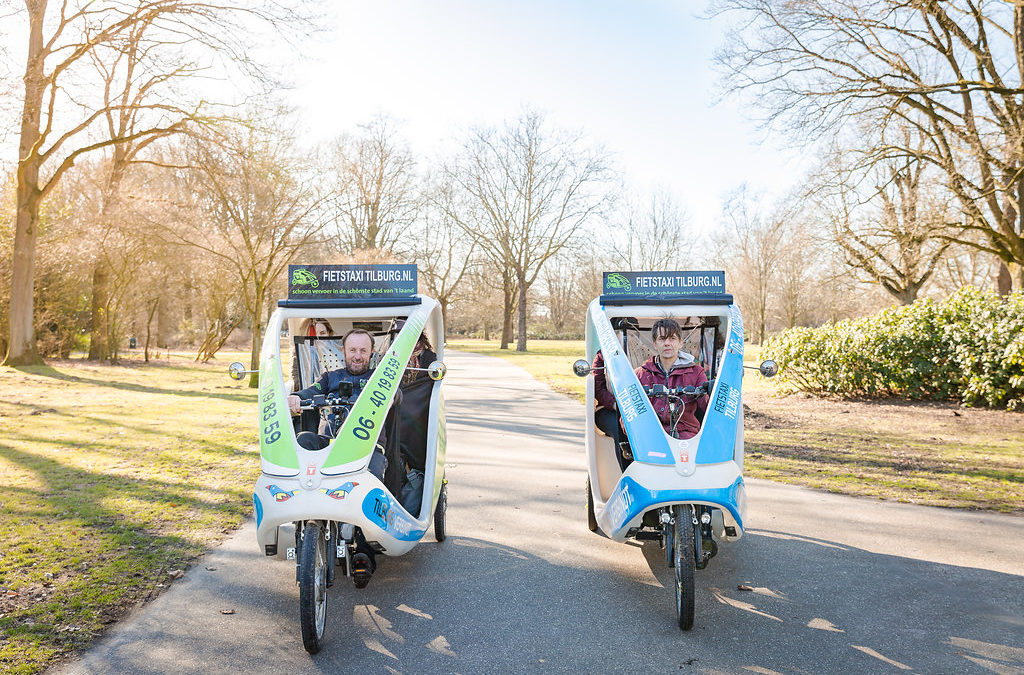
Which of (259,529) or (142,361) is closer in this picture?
(259,529)

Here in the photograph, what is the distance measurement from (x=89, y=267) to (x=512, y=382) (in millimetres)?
14553

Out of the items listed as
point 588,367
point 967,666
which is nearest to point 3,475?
point 588,367

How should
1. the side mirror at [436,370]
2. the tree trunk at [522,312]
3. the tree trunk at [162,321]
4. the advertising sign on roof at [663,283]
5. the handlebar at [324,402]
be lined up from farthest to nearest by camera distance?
the tree trunk at [522,312]
the tree trunk at [162,321]
the advertising sign on roof at [663,283]
the side mirror at [436,370]
the handlebar at [324,402]

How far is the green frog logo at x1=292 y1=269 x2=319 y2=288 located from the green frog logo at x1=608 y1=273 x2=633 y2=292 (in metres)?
2.19

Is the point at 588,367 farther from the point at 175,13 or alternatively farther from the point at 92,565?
the point at 175,13

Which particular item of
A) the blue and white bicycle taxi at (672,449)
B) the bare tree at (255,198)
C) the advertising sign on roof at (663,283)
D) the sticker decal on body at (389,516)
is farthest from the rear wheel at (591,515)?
the bare tree at (255,198)

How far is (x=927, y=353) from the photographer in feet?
43.1

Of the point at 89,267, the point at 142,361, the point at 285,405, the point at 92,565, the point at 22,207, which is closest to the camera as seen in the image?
the point at 285,405

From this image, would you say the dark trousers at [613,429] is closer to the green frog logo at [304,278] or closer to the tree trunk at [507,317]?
the green frog logo at [304,278]

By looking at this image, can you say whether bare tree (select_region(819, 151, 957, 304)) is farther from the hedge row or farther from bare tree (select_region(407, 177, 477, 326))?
bare tree (select_region(407, 177, 477, 326))

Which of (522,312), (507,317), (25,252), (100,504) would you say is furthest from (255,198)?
(507,317)

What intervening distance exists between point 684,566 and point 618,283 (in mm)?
2419

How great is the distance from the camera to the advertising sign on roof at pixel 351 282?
5094 millimetres

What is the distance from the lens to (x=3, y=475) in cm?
716
